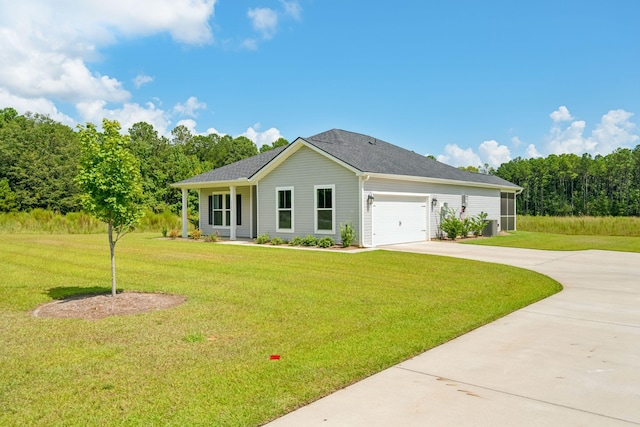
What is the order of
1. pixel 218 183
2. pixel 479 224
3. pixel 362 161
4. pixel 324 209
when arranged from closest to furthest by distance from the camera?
pixel 362 161, pixel 324 209, pixel 218 183, pixel 479 224

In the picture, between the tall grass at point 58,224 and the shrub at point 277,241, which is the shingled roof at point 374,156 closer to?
the shrub at point 277,241

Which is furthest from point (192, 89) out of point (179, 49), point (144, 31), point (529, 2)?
point (529, 2)

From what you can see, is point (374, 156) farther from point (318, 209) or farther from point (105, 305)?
point (105, 305)

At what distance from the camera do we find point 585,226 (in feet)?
88.9

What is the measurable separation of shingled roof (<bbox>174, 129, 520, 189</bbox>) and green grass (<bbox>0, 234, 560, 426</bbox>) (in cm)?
730

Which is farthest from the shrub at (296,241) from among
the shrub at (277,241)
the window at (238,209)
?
the window at (238,209)

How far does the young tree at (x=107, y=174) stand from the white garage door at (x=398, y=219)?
1106cm

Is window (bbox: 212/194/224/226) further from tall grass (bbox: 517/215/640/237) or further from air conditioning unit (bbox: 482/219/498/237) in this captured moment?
tall grass (bbox: 517/215/640/237)

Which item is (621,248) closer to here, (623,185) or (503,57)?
(503,57)

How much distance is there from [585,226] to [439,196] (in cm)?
1267

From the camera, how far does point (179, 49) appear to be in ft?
73.6

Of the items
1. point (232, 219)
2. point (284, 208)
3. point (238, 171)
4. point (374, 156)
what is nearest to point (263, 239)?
point (284, 208)

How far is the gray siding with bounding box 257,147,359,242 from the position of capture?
1681cm

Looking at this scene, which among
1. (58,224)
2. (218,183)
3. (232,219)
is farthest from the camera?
(58,224)
